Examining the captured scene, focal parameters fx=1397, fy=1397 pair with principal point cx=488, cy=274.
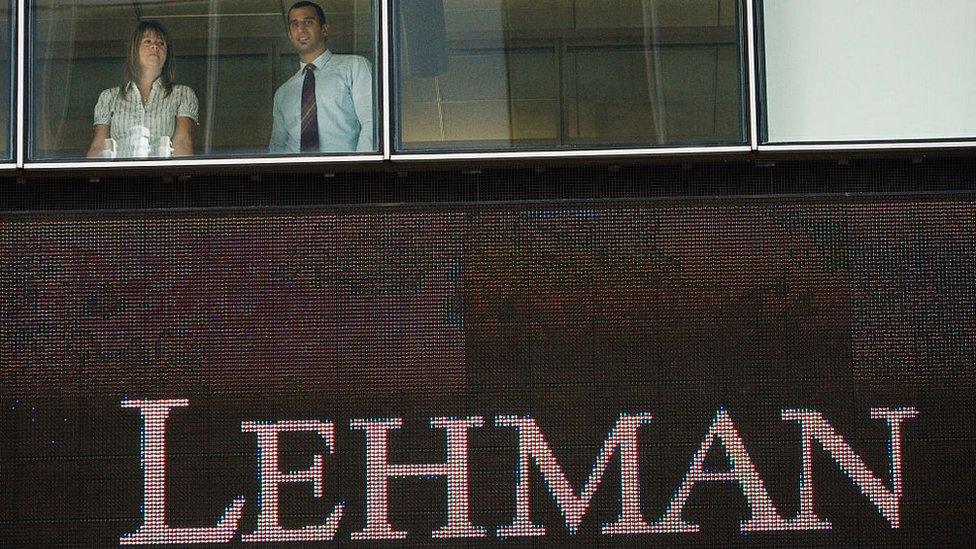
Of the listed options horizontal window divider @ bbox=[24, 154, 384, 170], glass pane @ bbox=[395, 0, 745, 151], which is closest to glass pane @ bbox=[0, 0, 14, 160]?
horizontal window divider @ bbox=[24, 154, 384, 170]

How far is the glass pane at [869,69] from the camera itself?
31.9ft

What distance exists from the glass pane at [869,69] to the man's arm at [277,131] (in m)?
3.36

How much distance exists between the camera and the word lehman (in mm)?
9453

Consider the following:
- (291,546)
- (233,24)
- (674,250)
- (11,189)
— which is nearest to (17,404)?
(11,189)

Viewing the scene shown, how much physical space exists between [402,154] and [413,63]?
67 cm

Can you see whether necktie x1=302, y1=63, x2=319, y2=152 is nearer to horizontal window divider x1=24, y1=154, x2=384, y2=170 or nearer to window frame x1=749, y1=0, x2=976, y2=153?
horizontal window divider x1=24, y1=154, x2=384, y2=170

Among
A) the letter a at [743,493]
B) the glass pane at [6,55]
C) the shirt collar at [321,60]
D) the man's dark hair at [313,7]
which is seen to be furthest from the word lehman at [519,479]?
the man's dark hair at [313,7]

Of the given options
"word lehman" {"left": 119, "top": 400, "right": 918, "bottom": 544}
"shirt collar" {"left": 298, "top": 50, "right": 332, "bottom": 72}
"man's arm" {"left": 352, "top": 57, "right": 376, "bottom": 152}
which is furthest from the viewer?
"shirt collar" {"left": 298, "top": 50, "right": 332, "bottom": 72}

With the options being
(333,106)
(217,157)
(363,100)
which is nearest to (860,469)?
(363,100)

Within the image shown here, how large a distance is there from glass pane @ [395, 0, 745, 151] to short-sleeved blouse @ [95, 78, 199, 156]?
5.02 ft

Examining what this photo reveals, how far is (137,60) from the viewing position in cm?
981

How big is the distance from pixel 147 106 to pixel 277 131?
3.12ft

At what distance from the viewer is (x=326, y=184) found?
9.76 m

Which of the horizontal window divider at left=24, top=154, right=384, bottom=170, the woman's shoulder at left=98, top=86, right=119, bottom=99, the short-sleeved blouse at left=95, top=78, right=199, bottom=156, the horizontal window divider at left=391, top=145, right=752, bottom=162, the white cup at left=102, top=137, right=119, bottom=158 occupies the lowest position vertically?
the horizontal window divider at left=24, top=154, right=384, bottom=170
